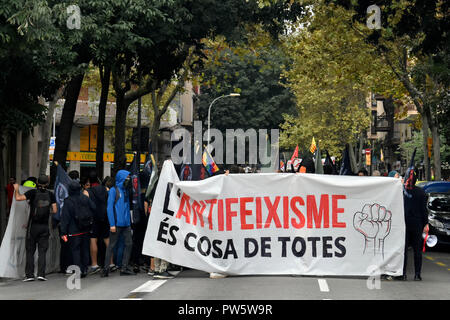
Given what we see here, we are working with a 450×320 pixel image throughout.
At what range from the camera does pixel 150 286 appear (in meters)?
12.9

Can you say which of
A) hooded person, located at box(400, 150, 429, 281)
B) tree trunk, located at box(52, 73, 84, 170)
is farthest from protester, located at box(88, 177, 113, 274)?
tree trunk, located at box(52, 73, 84, 170)

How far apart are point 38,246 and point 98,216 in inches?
54.6

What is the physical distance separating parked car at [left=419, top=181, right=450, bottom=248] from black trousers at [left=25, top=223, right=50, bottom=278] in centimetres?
1091

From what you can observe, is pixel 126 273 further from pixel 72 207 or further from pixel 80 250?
pixel 72 207

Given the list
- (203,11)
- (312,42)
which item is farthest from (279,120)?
(203,11)

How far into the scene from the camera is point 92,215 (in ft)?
49.0

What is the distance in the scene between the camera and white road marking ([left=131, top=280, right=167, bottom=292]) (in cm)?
→ 1235

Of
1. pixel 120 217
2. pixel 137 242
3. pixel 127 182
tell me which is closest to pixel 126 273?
pixel 137 242

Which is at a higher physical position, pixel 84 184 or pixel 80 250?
pixel 84 184

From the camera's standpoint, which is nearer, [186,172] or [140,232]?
[140,232]

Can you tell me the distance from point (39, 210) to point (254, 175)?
367 cm

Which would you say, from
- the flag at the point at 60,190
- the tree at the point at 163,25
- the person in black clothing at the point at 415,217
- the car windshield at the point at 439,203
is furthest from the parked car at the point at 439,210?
the flag at the point at 60,190
